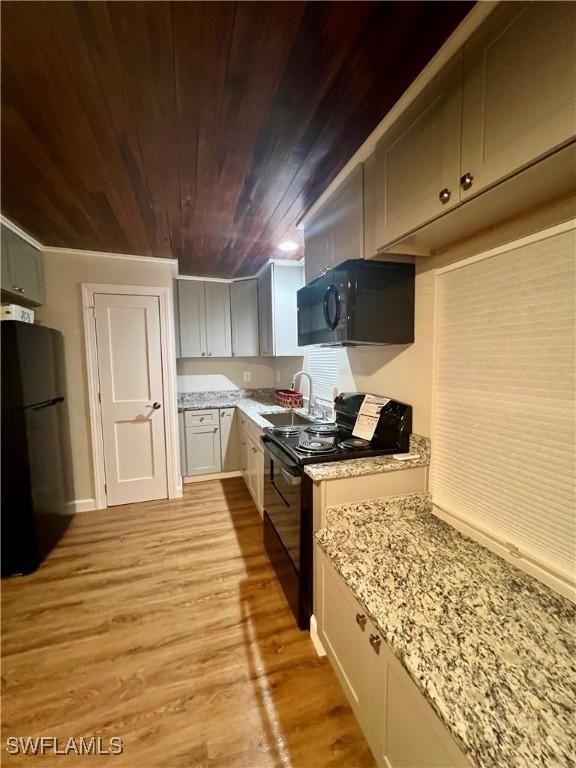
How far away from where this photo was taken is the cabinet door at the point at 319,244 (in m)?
1.79

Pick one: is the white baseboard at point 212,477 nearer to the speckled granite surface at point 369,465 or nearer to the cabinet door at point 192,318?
the cabinet door at point 192,318

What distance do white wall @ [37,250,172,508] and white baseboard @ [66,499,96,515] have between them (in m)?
0.03

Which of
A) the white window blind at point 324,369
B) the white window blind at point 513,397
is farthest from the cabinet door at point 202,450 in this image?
the white window blind at point 513,397

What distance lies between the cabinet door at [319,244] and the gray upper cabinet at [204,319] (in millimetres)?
1852

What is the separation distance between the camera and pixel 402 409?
1.65m

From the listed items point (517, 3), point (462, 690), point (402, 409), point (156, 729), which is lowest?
point (156, 729)

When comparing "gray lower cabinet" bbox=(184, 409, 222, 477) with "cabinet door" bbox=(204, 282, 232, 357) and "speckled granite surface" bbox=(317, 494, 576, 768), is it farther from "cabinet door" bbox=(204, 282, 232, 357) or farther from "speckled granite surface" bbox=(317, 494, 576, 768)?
"speckled granite surface" bbox=(317, 494, 576, 768)

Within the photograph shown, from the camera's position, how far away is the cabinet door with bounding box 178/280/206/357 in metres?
3.60

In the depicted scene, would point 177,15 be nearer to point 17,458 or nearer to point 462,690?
point 462,690

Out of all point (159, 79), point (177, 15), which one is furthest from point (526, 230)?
point (159, 79)

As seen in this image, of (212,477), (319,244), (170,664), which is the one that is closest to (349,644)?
(170,664)

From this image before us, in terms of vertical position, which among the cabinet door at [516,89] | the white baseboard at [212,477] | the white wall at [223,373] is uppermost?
the cabinet door at [516,89]

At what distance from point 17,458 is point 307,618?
2.05 metres

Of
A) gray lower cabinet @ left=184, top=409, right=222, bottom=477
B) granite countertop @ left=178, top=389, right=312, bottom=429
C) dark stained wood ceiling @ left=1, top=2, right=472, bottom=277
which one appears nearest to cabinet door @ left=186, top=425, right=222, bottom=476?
gray lower cabinet @ left=184, top=409, right=222, bottom=477
